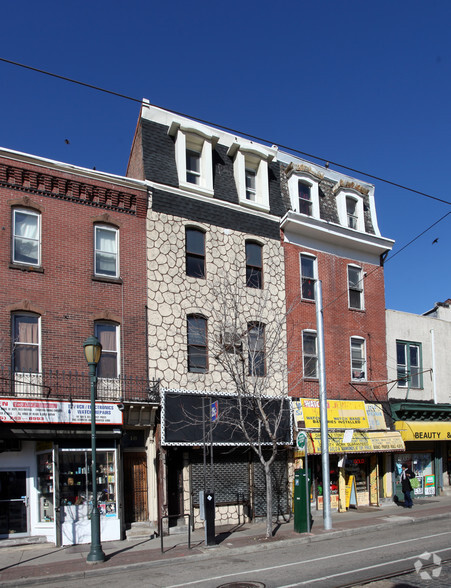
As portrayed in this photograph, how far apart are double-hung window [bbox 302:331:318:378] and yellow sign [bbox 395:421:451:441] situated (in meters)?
4.62

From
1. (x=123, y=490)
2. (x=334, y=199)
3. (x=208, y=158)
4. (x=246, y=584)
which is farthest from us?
(x=334, y=199)

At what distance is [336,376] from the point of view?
24703 millimetres

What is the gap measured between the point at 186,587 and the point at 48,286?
395 inches

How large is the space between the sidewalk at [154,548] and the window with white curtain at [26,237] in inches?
315

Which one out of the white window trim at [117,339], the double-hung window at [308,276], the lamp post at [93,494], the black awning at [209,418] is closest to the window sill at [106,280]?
the white window trim at [117,339]

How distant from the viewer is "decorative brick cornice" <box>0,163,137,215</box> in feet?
61.1

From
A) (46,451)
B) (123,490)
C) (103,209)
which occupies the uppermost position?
(103,209)

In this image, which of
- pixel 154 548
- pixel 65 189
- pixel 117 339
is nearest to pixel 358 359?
pixel 117 339

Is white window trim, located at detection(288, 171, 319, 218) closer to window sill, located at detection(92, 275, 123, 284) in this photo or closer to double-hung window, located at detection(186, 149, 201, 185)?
double-hung window, located at detection(186, 149, 201, 185)

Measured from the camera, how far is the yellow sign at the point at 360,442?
22.3 metres

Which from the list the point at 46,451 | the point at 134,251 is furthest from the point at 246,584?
the point at 134,251

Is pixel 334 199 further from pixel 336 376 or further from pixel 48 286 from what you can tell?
pixel 48 286

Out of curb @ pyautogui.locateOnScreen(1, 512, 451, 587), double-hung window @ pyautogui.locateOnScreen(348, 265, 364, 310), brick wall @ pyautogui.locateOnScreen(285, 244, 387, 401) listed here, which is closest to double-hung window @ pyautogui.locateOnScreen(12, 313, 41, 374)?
curb @ pyautogui.locateOnScreen(1, 512, 451, 587)

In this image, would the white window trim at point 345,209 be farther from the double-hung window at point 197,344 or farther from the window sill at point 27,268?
the window sill at point 27,268
